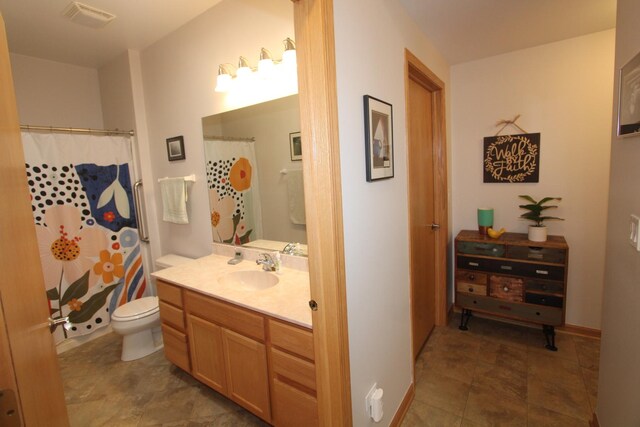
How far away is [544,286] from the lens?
2.33m

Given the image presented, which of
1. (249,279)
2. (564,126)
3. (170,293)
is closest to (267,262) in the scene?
(249,279)

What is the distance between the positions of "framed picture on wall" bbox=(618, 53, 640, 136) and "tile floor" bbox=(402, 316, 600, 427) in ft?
5.18

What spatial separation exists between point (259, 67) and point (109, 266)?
7.38 ft

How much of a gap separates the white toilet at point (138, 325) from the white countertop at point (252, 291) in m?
0.51

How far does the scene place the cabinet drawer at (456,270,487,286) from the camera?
2.56 m

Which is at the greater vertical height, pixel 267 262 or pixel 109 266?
pixel 267 262

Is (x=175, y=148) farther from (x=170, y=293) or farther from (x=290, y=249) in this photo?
(x=290, y=249)

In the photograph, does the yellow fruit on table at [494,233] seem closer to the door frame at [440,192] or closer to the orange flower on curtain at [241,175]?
the door frame at [440,192]

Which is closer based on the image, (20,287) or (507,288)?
(20,287)

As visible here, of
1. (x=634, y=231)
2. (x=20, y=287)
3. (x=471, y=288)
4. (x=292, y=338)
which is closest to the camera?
(x=20, y=287)

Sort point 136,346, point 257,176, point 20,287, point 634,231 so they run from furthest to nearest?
point 136,346 < point 257,176 < point 634,231 < point 20,287

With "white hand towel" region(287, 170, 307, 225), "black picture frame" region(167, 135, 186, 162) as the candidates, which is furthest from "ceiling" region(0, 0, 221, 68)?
"white hand towel" region(287, 170, 307, 225)

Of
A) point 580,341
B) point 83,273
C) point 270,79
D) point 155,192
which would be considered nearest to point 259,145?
point 270,79

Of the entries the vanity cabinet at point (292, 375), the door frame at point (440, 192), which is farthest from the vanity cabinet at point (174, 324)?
the door frame at point (440, 192)
